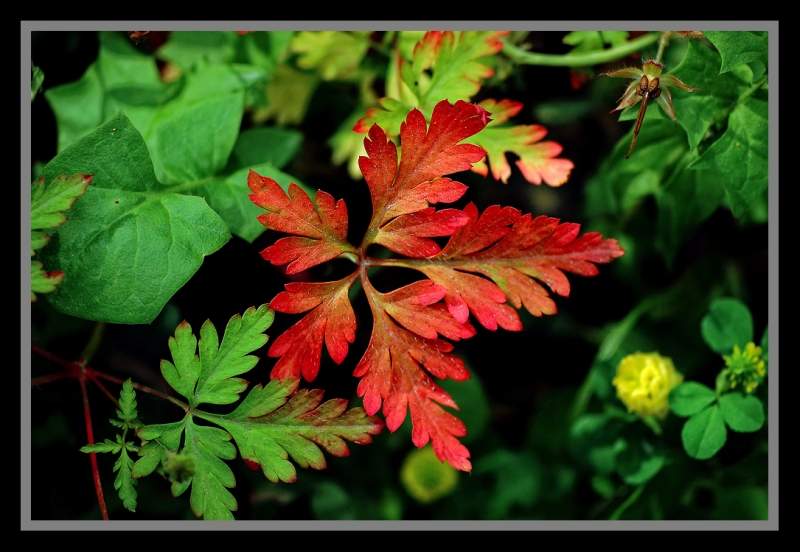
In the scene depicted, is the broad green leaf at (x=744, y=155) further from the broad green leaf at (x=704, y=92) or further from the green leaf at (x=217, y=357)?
the green leaf at (x=217, y=357)

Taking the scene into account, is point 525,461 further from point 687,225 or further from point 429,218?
point 429,218

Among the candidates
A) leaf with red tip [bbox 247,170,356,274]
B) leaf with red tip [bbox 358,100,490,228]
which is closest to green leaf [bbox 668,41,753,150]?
leaf with red tip [bbox 358,100,490,228]

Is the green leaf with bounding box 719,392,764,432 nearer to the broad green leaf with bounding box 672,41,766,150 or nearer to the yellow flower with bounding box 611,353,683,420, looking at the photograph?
the yellow flower with bounding box 611,353,683,420

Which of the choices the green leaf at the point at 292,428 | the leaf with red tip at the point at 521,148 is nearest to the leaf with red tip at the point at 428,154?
the leaf with red tip at the point at 521,148

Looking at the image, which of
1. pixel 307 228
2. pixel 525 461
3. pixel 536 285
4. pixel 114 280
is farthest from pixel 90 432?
pixel 525 461

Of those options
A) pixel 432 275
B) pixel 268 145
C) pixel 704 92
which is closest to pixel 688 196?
pixel 704 92
